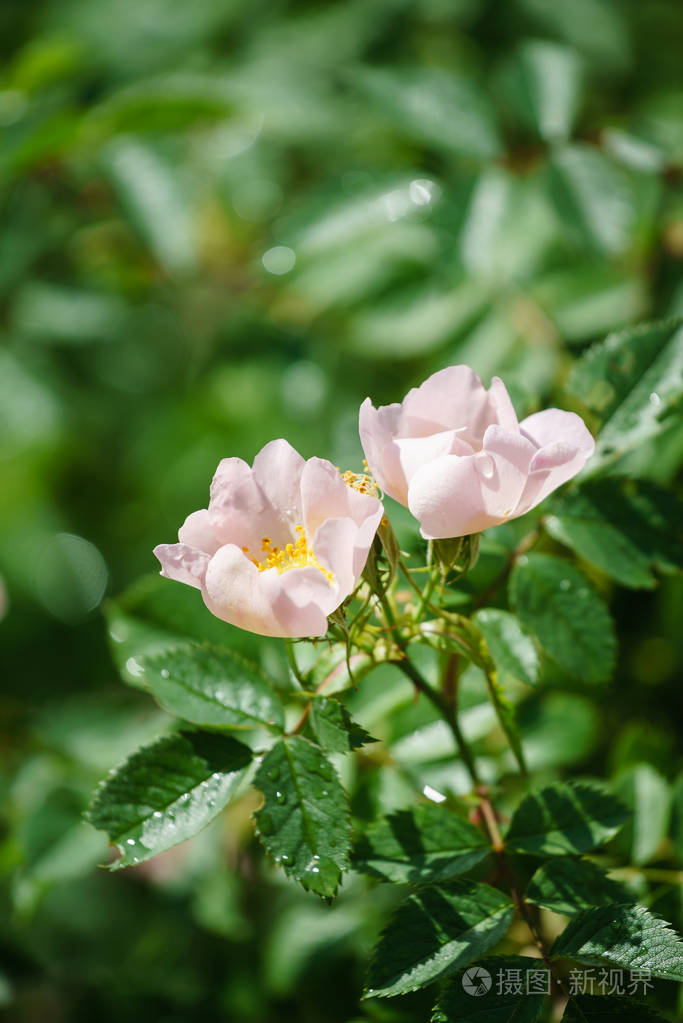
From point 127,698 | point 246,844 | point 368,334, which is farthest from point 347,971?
point 368,334

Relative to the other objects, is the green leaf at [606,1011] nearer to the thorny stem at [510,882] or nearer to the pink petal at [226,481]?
the thorny stem at [510,882]

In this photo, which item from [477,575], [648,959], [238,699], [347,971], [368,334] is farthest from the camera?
[368,334]

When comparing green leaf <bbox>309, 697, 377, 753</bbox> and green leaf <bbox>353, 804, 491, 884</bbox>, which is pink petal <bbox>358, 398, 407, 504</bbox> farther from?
green leaf <bbox>353, 804, 491, 884</bbox>

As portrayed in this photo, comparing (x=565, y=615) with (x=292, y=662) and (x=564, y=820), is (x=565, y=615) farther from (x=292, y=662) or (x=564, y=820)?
(x=292, y=662)

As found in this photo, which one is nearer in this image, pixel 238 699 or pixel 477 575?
pixel 238 699

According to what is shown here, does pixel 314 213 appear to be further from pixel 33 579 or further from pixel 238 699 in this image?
pixel 33 579

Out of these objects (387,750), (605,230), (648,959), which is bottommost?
(387,750)
